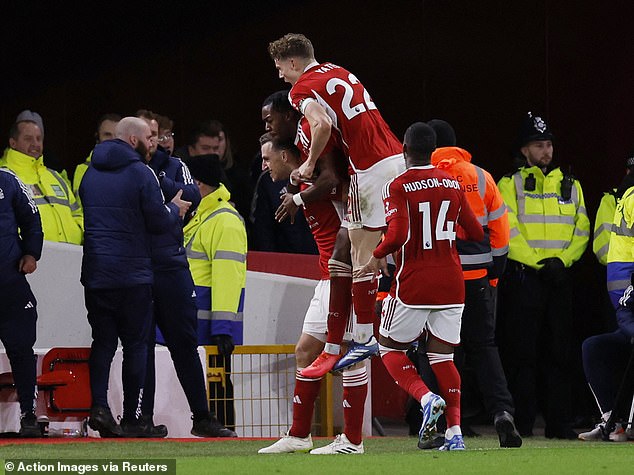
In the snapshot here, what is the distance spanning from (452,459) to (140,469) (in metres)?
1.57

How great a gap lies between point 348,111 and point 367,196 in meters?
0.46

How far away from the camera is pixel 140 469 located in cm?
711

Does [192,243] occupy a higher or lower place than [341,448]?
higher

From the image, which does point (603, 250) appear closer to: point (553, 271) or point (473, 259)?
point (553, 271)

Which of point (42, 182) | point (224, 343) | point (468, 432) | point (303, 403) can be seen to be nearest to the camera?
point (303, 403)

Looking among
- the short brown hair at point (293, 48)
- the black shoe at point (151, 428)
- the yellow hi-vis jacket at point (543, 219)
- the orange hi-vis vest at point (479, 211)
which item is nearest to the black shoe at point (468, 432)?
the yellow hi-vis jacket at point (543, 219)

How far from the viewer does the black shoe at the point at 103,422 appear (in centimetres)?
981

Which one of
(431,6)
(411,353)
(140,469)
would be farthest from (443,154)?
(431,6)

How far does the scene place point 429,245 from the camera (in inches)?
333

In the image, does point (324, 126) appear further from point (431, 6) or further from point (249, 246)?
point (431, 6)

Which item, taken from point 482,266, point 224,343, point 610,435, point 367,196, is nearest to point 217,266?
point 224,343

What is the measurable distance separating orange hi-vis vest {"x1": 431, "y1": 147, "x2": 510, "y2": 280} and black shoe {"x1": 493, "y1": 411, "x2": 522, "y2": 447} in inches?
41.3

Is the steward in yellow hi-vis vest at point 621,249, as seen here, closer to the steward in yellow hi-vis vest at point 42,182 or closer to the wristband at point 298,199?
the wristband at point 298,199

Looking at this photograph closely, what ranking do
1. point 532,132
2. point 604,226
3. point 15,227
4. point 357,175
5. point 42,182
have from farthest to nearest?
point 42,182
point 604,226
point 532,132
point 15,227
point 357,175
